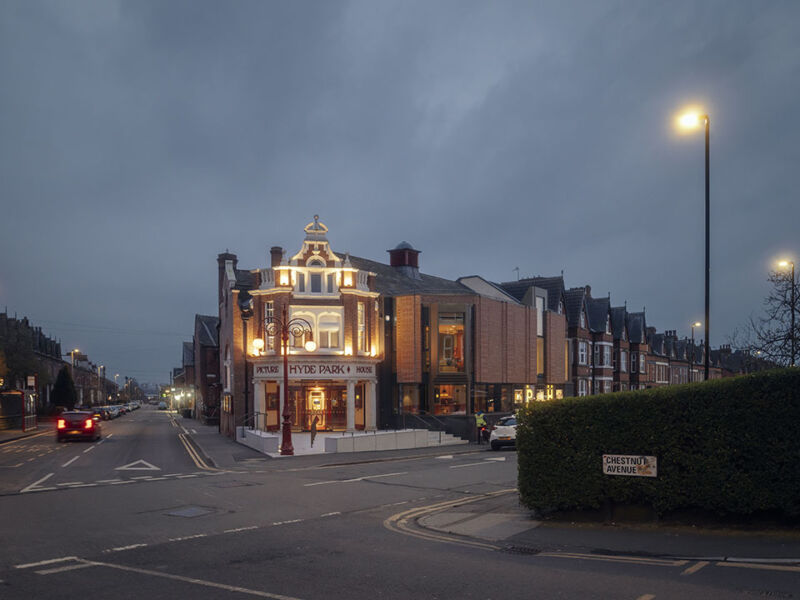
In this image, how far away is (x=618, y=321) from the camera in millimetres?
62875

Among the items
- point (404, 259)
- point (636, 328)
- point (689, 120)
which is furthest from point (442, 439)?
point (636, 328)

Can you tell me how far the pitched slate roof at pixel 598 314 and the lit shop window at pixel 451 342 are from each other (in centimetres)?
2506

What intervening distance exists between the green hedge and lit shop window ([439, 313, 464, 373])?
2522 cm

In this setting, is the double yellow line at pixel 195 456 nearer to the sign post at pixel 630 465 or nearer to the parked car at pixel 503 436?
the parked car at pixel 503 436

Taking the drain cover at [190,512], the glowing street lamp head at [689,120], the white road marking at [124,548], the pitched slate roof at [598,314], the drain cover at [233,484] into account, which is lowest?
the drain cover at [233,484]

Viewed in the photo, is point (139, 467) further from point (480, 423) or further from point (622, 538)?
point (622, 538)

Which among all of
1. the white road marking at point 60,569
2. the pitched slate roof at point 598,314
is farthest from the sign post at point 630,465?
the pitched slate roof at point 598,314

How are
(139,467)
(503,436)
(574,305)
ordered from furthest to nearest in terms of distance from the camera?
(574,305) → (503,436) → (139,467)

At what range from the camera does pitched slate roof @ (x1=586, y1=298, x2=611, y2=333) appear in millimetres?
59375

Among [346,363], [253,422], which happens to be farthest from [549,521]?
[253,422]

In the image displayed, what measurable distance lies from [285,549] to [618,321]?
57.2 meters

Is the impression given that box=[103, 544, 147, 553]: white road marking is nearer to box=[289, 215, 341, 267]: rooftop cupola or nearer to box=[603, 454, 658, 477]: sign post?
box=[603, 454, 658, 477]: sign post

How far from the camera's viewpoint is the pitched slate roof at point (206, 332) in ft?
209

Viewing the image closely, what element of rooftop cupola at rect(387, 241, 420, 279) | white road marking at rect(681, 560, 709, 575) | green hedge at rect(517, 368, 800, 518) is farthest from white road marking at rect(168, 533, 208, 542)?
rooftop cupola at rect(387, 241, 420, 279)
